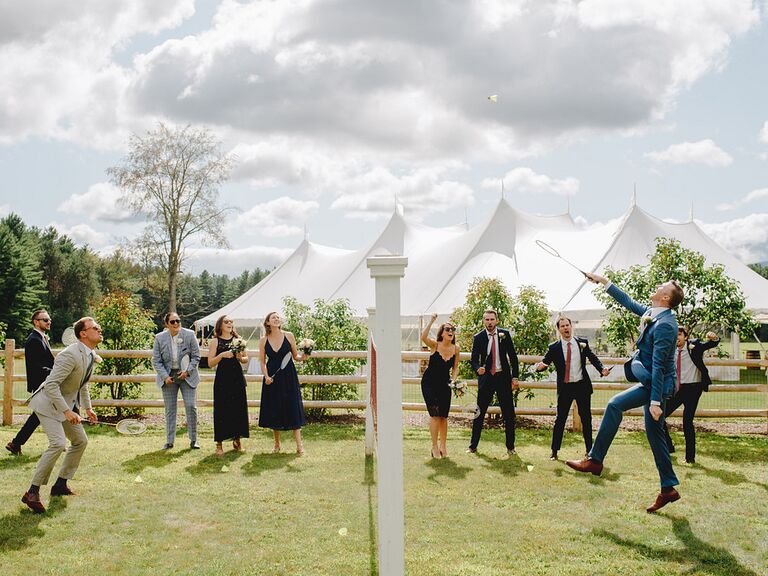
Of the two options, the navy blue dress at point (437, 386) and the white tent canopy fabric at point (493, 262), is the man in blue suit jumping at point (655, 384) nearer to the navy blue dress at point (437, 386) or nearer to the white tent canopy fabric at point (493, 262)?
the navy blue dress at point (437, 386)

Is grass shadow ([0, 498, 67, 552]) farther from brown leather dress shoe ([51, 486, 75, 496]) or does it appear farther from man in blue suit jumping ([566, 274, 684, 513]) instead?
man in blue suit jumping ([566, 274, 684, 513])

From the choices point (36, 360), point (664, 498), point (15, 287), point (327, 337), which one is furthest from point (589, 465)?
point (15, 287)

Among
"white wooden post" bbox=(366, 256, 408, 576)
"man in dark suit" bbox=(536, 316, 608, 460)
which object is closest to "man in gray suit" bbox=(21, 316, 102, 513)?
"white wooden post" bbox=(366, 256, 408, 576)

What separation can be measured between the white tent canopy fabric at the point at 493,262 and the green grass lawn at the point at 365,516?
11.0 m

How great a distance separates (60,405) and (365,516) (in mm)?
2740

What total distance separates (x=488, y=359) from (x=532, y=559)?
3.87m

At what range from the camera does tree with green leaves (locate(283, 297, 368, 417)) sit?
1112cm

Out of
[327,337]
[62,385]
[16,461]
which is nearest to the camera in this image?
[62,385]

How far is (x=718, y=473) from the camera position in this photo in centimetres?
746

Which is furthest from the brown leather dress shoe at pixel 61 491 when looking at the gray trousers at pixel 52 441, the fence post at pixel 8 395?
the fence post at pixel 8 395

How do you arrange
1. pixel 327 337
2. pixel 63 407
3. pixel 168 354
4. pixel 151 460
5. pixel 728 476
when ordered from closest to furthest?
pixel 63 407 < pixel 728 476 < pixel 151 460 < pixel 168 354 < pixel 327 337

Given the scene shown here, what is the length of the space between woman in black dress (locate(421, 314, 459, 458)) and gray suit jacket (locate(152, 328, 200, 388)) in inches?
118

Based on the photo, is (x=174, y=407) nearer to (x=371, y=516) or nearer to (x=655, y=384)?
(x=371, y=516)

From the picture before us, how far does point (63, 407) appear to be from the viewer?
5793 millimetres
